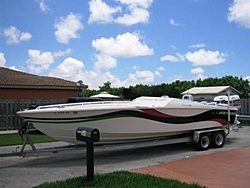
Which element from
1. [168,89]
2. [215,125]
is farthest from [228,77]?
[215,125]

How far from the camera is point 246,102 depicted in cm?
2067

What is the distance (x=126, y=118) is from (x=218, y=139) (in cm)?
382

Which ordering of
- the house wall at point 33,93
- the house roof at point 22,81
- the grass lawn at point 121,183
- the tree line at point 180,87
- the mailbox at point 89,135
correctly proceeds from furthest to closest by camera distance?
1. the tree line at point 180,87
2. the house roof at point 22,81
3. the house wall at point 33,93
4. the mailbox at point 89,135
5. the grass lawn at point 121,183

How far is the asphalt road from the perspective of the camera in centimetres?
686

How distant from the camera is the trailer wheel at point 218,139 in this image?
10.7 meters

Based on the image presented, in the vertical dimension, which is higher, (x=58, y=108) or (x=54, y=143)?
(x=58, y=108)

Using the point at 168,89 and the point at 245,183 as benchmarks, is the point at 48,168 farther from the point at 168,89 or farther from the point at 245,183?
the point at 168,89

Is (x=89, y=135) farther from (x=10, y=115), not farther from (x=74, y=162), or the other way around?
(x=10, y=115)

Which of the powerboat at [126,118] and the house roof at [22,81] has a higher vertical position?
the house roof at [22,81]

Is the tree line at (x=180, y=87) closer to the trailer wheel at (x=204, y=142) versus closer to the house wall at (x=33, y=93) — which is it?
the house wall at (x=33, y=93)

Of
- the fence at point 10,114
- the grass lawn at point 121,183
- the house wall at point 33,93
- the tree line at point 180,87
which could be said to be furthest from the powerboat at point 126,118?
the tree line at point 180,87

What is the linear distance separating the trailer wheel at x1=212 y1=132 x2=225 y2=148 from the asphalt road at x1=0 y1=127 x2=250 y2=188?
7.6 inches

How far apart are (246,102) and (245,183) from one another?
15.4 m

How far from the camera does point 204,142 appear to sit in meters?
10.5
